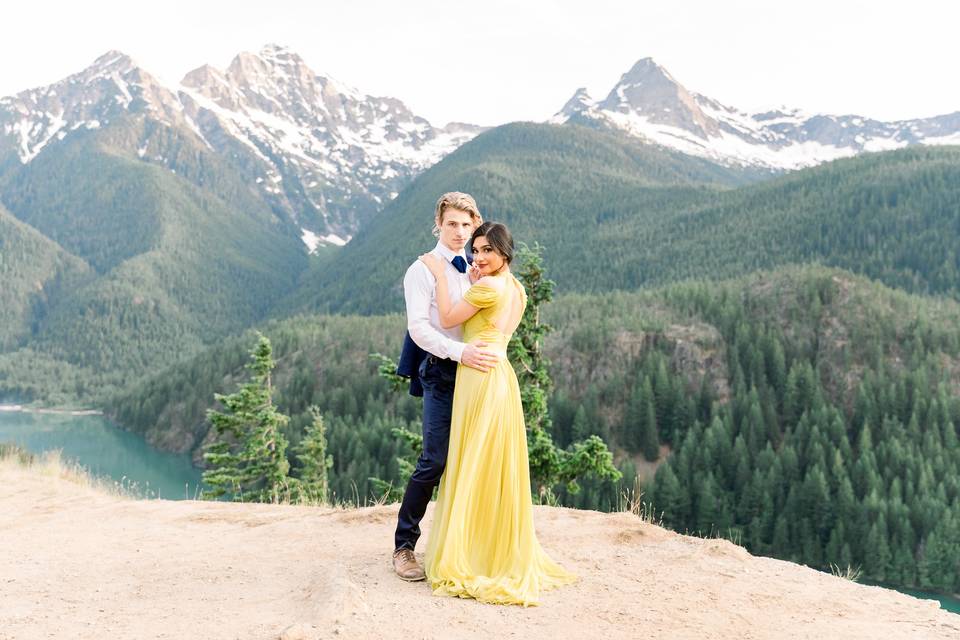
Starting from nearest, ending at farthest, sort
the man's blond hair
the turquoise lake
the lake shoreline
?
the man's blond hair → the turquoise lake → the lake shoreline

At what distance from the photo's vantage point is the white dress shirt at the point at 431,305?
23.0ft

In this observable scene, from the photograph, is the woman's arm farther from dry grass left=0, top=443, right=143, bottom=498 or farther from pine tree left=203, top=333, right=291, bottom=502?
pine tree left=203, top=333, right=291, bottom=502

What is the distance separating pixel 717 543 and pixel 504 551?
3208 mm

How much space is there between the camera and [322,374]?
117m

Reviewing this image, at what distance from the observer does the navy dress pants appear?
7.27 metres

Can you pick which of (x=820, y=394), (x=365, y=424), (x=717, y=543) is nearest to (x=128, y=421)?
(x=365, y=424)

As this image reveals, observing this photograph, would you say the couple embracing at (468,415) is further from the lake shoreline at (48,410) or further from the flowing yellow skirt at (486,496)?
the lake shoreline at (48,410)

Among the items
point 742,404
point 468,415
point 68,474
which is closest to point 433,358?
point 468,415

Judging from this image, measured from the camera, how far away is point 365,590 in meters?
6.59

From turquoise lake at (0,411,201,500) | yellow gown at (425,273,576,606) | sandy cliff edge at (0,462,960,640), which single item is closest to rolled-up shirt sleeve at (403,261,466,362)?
yellow gown at (425,273,576,606)

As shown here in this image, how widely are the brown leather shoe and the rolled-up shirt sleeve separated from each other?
6.71 feet

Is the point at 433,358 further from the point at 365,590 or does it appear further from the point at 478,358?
the point at 365,590

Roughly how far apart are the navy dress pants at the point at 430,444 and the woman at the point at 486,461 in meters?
0.10

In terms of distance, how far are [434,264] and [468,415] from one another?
154 centimetres
